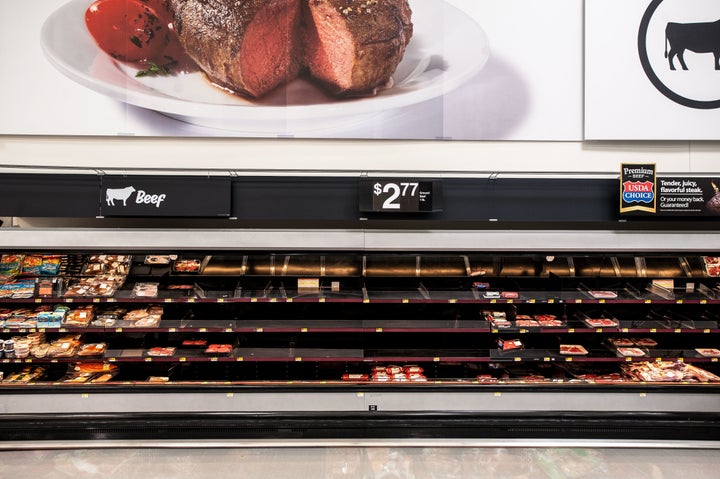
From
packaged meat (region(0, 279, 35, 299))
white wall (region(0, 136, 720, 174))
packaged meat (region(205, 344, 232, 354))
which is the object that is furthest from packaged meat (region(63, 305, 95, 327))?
white wall (region(0, 136, 720, 174))

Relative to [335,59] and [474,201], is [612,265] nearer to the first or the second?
[474,201]

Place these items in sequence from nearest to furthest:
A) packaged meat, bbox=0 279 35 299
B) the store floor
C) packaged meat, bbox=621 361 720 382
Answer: the store floor, packaged meat, bbox=0 279 35 299, packaged meat, bbox=621 361 720 382

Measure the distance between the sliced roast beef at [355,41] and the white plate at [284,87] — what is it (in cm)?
12

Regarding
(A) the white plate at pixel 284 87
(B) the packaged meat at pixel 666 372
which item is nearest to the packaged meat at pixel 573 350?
(B) the packaged meat at pixel 666 372

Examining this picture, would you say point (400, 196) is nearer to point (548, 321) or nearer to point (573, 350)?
point (548, 321)

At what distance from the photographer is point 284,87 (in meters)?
3.69

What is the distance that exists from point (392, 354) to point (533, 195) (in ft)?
6.78

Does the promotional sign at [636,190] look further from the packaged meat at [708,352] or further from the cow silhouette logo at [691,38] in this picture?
the packaged meat at [708,352]

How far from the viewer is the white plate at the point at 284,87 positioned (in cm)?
366

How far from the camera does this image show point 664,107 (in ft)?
12.1

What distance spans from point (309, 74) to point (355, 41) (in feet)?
1.85

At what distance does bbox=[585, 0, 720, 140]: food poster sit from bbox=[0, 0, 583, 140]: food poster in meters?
0.21

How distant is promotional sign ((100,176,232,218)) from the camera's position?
3.26 m

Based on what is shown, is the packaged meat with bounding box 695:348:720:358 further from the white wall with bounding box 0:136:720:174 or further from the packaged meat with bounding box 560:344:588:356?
the white wall with bounding box 0:136:720:174
